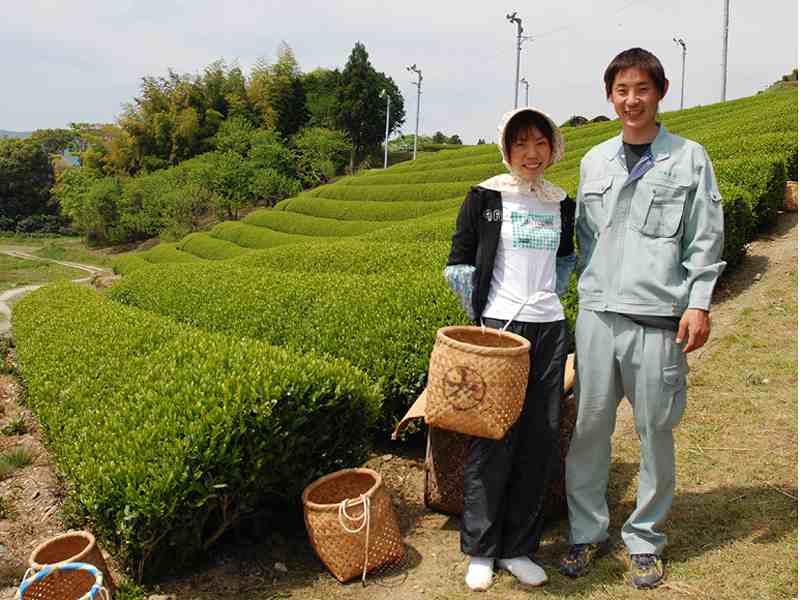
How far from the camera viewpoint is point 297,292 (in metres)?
5.99

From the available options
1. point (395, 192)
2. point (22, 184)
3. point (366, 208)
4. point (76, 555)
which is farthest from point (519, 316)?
point (22, 184)

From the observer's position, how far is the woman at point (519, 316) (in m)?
2.93

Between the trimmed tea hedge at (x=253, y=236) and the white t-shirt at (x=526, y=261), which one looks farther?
the trimmed tea hedge at (x=253, y=236)

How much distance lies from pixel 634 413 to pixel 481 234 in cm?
103

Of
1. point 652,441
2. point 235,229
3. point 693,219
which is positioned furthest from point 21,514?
point 235,229

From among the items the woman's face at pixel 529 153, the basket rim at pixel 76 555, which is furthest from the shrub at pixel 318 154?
the woman's face at pixel 529 153

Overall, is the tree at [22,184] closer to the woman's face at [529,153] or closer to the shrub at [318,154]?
the shrub at [318,154]

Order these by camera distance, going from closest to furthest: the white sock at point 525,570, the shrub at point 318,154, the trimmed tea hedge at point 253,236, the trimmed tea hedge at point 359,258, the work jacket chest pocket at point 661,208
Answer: the work jacket chest pocket at point 661,208 → the white sock at point 525,570 → the trimmed tea hedge at point 359,258 → the trimmed tea hedge at point 253,236 → the shrub at point 318,154

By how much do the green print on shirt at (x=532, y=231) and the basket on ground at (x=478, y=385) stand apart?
16.7 inches

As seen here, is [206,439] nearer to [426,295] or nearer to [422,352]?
[422,352]

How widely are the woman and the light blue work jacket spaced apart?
23cm

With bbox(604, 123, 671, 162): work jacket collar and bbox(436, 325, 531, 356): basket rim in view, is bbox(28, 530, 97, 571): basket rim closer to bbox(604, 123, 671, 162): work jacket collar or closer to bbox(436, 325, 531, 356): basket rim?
bbox(436, 325, 531, 356): basket rim

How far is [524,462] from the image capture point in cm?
297

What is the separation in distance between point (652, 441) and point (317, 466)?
1.77 metres
